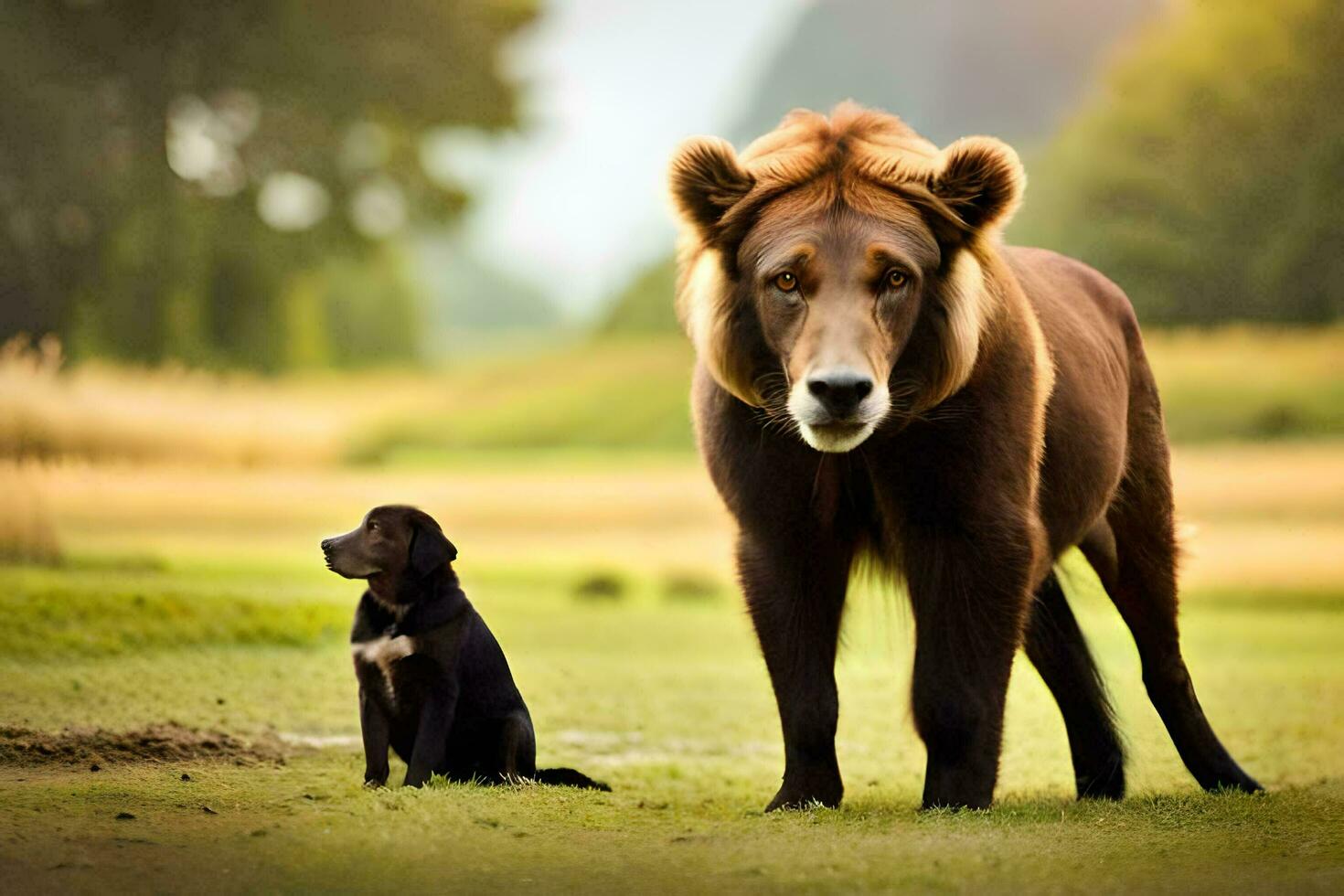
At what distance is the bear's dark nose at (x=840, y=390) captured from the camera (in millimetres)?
4652

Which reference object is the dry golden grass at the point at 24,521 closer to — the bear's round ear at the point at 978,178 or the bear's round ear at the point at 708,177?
the bear's round ear at the point at 708,177

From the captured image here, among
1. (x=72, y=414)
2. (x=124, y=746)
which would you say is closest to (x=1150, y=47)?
(x=72, y=414)

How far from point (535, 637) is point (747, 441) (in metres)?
6.81

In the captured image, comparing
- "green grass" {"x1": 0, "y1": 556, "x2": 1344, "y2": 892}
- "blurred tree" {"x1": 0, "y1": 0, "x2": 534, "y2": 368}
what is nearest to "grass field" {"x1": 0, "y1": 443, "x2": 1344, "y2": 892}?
"green grass" {"x1": 0, "y1": 556, "x2": 1344, "y2": 892}

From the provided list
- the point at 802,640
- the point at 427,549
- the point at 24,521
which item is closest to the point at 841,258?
the point at 802,640

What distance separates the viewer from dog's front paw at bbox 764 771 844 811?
5.54 m

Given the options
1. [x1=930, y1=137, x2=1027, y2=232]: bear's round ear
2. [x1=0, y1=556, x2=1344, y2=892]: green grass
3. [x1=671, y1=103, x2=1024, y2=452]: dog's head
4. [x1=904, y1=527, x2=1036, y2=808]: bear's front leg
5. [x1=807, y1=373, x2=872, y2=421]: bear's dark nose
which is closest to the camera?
[x1=0, y1=556, x2=1344, y2=892]: green grass

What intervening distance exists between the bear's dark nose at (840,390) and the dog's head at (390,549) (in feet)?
5.30

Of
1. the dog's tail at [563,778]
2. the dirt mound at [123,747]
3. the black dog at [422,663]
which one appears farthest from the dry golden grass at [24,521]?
the dog's tail at [563,778]

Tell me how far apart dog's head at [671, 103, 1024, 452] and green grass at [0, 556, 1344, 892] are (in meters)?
1.15

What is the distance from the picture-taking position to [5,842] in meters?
4.42

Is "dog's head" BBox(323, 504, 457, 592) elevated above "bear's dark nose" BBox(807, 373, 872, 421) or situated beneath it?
situated beneath

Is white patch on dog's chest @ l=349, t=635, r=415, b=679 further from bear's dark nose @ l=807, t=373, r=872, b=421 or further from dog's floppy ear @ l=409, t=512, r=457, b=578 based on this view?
bear's dark nose @ l=807, t=373, r=872, b=421

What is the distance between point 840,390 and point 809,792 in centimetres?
165
